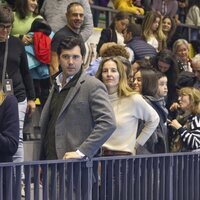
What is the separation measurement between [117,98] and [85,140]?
3.97 feet

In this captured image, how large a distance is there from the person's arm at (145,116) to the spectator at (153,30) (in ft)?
17.1

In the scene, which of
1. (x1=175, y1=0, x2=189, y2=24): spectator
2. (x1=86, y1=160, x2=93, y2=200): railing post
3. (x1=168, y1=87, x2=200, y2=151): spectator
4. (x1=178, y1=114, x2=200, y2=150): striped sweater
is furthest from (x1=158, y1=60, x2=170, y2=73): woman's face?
(x1=175, y1=0, x2=189, y2=24): spectator

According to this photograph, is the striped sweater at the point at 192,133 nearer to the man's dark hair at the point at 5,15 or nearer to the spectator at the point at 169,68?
the spectator at the point at 169,68

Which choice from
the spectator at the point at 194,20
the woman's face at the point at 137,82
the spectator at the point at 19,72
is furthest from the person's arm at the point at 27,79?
the spectator at the point at 194,20

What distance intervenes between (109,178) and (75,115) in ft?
2.02

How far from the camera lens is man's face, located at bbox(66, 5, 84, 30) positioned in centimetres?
1116

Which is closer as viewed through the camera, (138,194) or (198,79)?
(138,194)

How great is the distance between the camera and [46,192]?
6.71 metres

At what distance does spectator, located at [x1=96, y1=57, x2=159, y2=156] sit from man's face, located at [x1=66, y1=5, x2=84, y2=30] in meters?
3.14

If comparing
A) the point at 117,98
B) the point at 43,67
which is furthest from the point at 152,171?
the point at 43,67

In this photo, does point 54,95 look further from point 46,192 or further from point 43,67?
point 43,67

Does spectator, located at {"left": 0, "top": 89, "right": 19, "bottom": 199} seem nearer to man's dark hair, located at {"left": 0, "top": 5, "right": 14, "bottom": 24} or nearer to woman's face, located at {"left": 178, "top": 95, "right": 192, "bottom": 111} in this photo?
man's dark hair, located at {"left": 0, "top": 5, "right": 14, "bottom": 24}

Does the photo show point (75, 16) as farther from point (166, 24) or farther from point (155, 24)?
point (166, 24)

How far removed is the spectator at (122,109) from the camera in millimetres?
7980
